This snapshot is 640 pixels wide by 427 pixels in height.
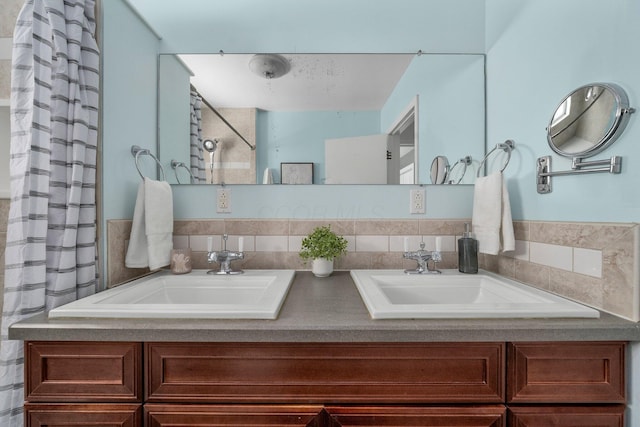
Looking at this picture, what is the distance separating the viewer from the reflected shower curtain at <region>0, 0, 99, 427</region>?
0.92m

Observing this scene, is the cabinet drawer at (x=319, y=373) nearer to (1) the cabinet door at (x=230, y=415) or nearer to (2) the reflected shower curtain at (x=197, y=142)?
(1) the cabinet door at (x=230, y=415)

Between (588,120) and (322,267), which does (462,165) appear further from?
(322,267)

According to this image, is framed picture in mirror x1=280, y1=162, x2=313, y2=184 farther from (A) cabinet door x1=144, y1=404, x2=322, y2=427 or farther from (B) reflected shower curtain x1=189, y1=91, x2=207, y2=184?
(A) cabinet door x1=144, y1=404, x2=322, y2=427

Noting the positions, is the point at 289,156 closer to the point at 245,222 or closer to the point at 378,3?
the point at 245,222

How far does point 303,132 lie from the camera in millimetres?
1479

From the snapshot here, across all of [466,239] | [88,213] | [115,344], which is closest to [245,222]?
[88,213]

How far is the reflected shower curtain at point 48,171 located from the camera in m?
0.92

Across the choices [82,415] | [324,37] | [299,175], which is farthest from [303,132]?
[82,415]

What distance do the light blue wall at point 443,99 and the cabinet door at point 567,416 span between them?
968 mm

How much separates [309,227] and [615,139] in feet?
3.62

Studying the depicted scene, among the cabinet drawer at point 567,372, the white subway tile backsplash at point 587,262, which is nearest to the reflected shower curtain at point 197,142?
the cabinet drawer at point 567,372

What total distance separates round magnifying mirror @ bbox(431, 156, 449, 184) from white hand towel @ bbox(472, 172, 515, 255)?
0.73 feet

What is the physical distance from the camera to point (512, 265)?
1.26 metres

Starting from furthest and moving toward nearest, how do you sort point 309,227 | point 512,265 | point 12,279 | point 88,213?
1. point 309,227
2. point 512,265
3. point 88,213
4. point 12,279
